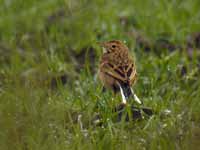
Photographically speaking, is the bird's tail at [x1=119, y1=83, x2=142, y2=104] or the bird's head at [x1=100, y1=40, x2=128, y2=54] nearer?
the bird's tail at [x1=119, y1=83, x2=142, y2=104]

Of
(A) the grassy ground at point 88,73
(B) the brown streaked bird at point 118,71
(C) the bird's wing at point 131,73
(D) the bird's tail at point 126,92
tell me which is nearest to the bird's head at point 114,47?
(B) the brown streaked bird at point 118,71

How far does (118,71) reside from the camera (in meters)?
8.12

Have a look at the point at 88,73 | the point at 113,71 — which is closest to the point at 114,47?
the point at 88,73

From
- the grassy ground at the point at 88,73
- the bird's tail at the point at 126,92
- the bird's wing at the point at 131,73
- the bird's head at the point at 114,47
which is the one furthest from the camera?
the bird's head at the point at 114,47

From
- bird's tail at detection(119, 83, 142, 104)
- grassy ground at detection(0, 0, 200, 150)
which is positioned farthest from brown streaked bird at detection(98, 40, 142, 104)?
grassy ground at detection(0, 0, 200, 150)

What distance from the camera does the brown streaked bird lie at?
7.90 meters

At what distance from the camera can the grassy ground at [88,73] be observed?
697 centimetres

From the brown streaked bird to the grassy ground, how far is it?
146mm

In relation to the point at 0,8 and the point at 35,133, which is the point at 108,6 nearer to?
the point at 0,8

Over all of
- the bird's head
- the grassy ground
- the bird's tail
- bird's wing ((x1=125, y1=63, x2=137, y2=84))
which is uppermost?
the bird's head

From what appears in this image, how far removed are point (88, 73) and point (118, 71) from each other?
3.01 feet

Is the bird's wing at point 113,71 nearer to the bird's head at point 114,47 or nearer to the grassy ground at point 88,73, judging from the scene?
the grassy ground at point 88,73

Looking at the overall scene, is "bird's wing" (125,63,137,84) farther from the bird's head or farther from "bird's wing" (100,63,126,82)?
the bird's head

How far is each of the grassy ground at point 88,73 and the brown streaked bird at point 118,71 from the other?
0.48ft
